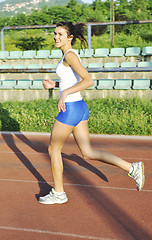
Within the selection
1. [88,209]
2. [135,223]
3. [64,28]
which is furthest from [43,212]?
[64,28]

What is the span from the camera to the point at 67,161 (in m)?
5.59

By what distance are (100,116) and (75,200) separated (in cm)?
404

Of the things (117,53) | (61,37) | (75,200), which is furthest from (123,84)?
(61,37)

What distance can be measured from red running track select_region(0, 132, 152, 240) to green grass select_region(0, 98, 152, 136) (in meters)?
1.13

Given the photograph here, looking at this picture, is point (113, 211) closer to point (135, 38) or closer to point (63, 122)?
point (63, 122)

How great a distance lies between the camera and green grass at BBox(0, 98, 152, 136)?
7430 millimetres

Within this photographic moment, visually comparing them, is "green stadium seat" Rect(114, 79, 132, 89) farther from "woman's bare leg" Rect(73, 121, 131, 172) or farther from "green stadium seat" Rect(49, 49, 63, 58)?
"woman's bare leg" Rect(73, 121, 131, 172)

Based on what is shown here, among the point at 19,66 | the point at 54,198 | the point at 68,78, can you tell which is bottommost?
the point at 54,198

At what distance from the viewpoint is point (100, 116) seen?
25.5ft

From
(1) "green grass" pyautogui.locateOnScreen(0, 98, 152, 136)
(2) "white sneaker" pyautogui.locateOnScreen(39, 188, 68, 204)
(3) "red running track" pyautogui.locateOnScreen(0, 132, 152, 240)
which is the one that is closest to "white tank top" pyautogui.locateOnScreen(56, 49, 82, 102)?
(2) "white sneaker" pyautogui.locateOnScreen(39, 188, 68, 204)

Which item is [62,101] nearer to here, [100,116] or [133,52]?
[100,116]

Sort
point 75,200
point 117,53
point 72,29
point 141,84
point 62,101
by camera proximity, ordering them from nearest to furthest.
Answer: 1. point 62,101
2. point 72,29
3. point 75,200
4. point 141,84
5. point 117,53

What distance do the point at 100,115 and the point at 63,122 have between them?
441cm

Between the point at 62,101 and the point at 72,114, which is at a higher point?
the point at 62,101
